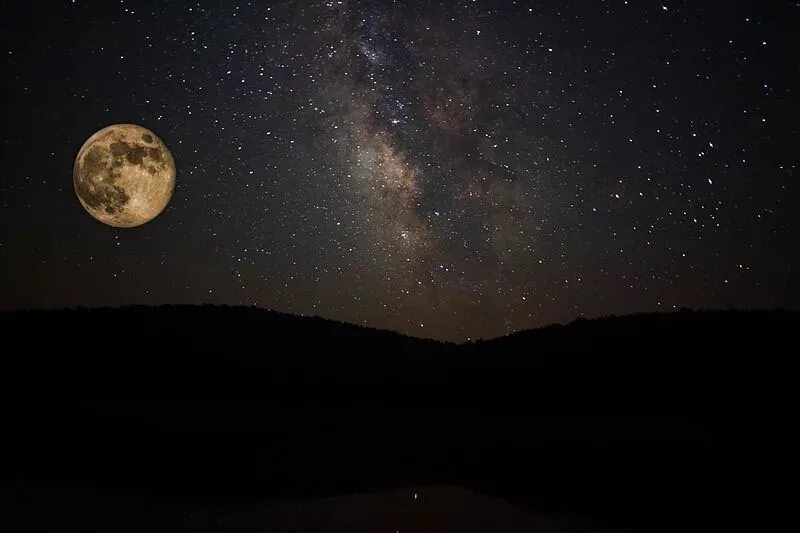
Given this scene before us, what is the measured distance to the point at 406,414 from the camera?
2500cm

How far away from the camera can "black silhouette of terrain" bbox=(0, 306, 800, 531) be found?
8.03 meters

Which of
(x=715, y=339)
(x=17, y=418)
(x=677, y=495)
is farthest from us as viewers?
(x=715, y=339)

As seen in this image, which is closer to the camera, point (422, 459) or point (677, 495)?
point (677, 495)

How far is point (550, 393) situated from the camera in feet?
94.7

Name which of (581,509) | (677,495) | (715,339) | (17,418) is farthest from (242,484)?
(715,339)

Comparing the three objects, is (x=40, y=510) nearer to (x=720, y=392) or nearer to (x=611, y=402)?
(x=611, y=402)

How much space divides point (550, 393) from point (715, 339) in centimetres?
1060

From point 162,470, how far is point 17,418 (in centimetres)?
1085

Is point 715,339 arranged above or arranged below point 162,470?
above

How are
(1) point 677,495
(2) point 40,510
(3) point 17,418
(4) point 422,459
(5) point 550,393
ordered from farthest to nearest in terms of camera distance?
1. (5) point 550,393
2. (3) point 17,418
3. (4) point 422,459
4. (1) point 677,495
5. (2) point 40,510

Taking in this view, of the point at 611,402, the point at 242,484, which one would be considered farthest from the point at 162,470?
the point at 611,402

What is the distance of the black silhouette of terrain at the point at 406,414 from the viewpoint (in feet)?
26.3

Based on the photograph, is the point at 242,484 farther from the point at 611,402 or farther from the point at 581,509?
the point at 611,402

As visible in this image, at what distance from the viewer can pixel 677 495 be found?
8164 mm
